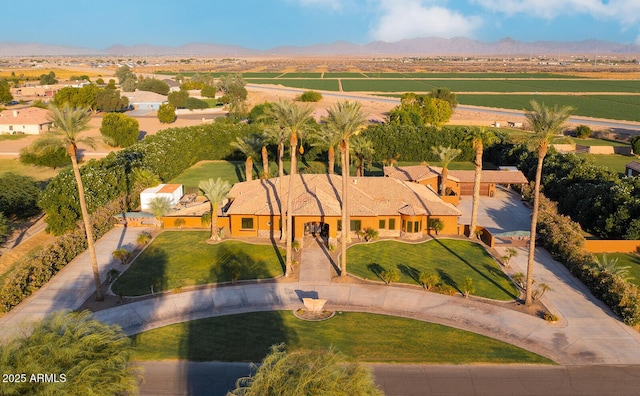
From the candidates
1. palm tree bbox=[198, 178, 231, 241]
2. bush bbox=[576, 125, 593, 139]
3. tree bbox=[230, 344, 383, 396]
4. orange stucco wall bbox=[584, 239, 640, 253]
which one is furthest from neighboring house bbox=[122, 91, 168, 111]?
tree bbox=[230, 344, 383, 396]

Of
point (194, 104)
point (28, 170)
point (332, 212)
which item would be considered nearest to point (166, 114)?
point (194, 104)

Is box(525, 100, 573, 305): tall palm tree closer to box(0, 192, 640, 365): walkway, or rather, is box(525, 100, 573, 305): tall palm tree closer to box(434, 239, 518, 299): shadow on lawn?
box(434, 239, 518, 299): shadow on lawn

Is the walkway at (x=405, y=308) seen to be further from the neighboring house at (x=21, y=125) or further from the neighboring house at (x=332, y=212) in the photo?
the neighboring house at (x=21, y=125)

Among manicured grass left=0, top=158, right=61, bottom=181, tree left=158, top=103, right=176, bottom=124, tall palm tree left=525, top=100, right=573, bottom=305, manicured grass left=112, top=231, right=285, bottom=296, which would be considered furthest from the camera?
tree left=158, top=103, right=176, bottom=124

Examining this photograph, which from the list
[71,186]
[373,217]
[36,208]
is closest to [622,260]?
[373,217]

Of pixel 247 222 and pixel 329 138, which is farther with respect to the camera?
pixel 329 138

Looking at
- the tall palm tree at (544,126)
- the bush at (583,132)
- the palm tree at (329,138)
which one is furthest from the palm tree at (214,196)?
the bush at (583,132)

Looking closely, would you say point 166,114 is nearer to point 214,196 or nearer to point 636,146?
point 214,196
